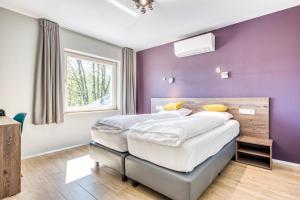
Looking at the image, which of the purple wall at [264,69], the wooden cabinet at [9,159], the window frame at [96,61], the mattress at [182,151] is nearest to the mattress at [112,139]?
the mattress at [182,151]

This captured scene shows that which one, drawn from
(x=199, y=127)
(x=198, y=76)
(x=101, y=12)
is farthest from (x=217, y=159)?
(x=101, y=12)

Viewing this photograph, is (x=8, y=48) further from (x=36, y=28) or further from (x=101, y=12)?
(x=101, y=12)

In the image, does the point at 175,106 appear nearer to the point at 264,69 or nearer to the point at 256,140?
the point at 256,140

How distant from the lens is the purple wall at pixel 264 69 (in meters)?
2.49

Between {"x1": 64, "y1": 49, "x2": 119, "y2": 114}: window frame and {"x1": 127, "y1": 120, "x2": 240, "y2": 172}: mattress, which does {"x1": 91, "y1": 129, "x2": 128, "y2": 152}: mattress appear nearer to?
{"x1": 127, "y1": 120, "x2": 240, "y2": 172}: mattress

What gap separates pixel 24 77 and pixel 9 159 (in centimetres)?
160

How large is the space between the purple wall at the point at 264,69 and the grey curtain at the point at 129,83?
1.61 m

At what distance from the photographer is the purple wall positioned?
2494 millimetres

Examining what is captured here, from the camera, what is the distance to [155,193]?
1.78 meters

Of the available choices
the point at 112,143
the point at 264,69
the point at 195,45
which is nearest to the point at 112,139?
the point at 112,143

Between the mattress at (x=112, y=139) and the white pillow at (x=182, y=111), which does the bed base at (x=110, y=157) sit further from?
the white pillow at (x=182, y=111)

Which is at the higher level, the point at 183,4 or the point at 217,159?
the point at 183,4

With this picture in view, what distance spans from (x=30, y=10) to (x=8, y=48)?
2.39 feet

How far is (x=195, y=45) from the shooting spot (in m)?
3.32
